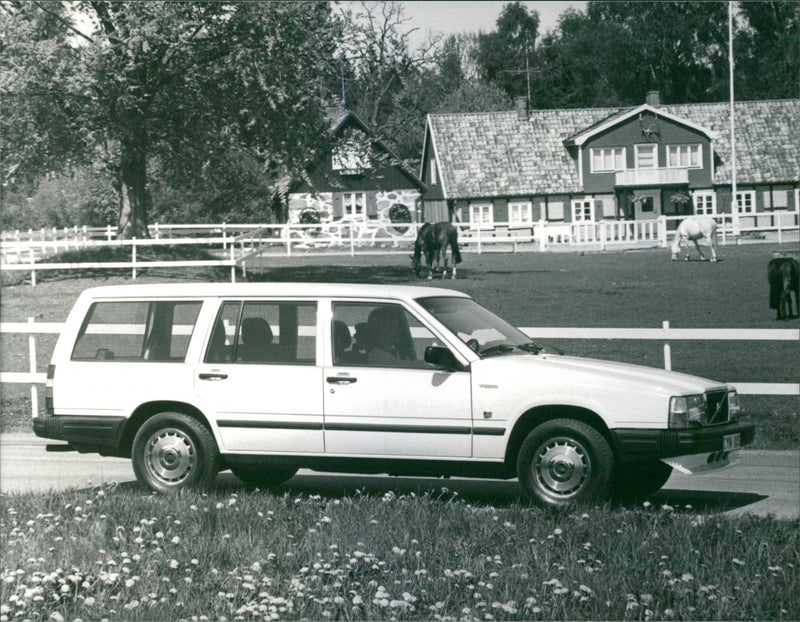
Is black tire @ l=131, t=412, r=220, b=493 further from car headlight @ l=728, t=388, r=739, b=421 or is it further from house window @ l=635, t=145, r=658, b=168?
house window @ l=635, t=145, r=658, b=168

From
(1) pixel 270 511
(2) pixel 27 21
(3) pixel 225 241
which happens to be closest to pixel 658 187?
(3) pixel 225 241

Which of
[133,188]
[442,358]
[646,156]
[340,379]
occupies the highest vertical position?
[646,156]

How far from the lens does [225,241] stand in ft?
60.1

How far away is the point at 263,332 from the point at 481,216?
10.7m

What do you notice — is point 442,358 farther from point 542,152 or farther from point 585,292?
point 585,292

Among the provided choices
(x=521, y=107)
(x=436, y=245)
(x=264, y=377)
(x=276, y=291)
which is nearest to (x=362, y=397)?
(x=264, y=377)

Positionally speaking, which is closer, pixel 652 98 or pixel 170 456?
pixel 170 456

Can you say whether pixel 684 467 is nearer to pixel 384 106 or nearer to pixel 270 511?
pixel 270 511

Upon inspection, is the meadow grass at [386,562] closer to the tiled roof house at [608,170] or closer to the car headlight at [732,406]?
the car headlight at [732,406]

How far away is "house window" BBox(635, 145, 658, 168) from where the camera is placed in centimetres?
1791

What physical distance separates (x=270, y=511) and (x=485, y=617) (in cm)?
241

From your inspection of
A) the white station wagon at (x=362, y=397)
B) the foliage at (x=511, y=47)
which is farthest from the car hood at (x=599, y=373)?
the foliage at (x=511, y=47)

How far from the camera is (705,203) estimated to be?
63.2 feet

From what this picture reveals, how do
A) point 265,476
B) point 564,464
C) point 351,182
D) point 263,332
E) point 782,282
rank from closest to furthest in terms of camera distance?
1. point 564,464
2. point 263,332
3. point 265,476
4. point 351,182
5. point 782,282
